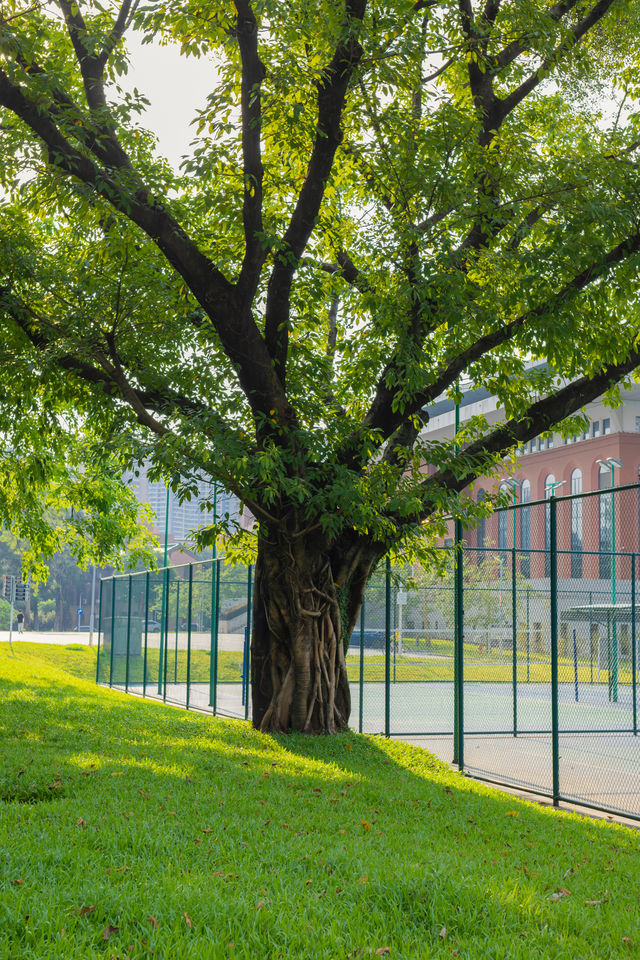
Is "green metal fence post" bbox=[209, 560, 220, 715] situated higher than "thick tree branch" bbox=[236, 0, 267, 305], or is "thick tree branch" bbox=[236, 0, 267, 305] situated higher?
"thick tree branch" bbox=[236, 0, 267, 305]

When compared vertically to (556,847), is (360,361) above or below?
above

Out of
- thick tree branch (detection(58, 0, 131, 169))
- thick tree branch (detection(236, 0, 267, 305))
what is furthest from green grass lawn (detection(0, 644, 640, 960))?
thick tree branch (detection(58, 0, 131, 169))

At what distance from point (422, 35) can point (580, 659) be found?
14.4 m

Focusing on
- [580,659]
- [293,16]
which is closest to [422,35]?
[293,16]

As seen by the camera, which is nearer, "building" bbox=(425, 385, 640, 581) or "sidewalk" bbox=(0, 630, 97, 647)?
"building" bbox=(425, 385, 640, 581)

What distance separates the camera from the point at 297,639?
1151 cm

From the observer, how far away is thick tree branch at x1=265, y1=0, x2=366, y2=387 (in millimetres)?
9078

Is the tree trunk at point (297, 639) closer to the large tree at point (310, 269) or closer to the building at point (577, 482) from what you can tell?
the large tree at point (310, 269)

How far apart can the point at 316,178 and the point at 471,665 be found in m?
14.3

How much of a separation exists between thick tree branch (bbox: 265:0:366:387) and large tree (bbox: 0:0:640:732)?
3 centimetres

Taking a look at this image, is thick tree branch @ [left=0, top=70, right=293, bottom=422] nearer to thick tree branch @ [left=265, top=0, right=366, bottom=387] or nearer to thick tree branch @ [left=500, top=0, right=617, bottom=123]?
thick tree branch @ [left=265, top=0, right=366, bottom=387]

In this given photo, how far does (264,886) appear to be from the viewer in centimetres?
501

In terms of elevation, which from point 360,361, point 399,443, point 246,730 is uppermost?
point 360,361

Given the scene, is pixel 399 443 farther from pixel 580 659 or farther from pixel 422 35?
pixel 580 659
